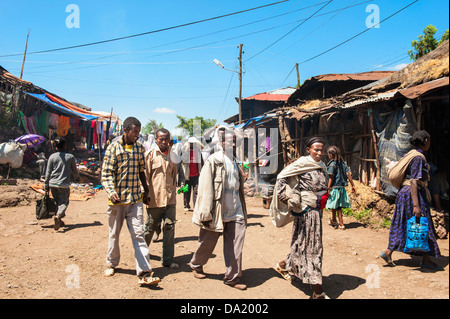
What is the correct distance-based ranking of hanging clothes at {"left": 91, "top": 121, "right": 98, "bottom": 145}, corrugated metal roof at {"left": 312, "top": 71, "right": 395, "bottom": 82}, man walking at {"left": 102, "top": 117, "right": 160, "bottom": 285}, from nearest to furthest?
man walking at {"left": 102, "top": 117, "right": 160, "bottom": 285}, corrugated metal roof at {"left": 312, "top": 71, "right": 395, "bottom": 82}, hanging clothes at {"left": 91, "top": 121, "right": 98, "bottom": 145}

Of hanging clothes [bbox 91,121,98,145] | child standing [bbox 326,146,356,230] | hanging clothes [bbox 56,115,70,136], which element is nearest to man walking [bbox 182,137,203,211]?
child standing [bbox 326,146,356,230]

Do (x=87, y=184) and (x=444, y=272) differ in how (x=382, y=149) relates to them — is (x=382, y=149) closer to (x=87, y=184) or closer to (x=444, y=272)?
(x=444, y=272)

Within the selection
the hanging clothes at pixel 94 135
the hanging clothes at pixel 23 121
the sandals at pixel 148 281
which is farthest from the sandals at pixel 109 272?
the hanging clothes at pixel 94 135

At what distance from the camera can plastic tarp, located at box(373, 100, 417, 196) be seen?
245 inches

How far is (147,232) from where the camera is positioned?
14.6ft

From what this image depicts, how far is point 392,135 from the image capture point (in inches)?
268

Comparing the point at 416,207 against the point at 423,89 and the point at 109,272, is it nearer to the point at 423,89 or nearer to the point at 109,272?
the point at 423,89

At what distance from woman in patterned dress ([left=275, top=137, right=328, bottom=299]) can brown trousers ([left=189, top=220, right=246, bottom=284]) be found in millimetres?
625

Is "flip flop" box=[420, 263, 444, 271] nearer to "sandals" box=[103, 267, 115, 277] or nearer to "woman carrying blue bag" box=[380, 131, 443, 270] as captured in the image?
"woman carrying blue bag" box=[380, 131, 443, 270]


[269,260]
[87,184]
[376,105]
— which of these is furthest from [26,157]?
[376,105]

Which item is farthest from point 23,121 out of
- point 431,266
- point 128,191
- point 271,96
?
point 271,96

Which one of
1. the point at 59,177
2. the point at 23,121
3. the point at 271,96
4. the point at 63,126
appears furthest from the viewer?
the point at 271,96

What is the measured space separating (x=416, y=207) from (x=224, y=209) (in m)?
2.52
